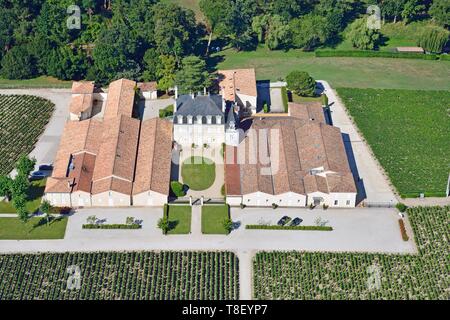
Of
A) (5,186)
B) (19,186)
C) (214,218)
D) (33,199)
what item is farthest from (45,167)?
(214,218)

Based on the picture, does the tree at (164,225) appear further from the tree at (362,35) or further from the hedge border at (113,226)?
the tree at (362,35)

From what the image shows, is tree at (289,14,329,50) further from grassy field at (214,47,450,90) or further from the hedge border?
the hedge border

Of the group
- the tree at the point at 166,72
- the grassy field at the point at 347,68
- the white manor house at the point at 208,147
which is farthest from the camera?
the grassy field at the point at 347,68

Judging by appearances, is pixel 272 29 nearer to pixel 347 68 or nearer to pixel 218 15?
pixel 218 15

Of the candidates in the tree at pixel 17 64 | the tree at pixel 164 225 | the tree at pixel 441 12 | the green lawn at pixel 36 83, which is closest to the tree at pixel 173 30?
the green lawn at pixel 36 83

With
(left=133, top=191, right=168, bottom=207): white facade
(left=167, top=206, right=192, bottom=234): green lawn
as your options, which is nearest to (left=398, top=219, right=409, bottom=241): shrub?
(left=167, top=206, right=192, bottom=234): green lawn
